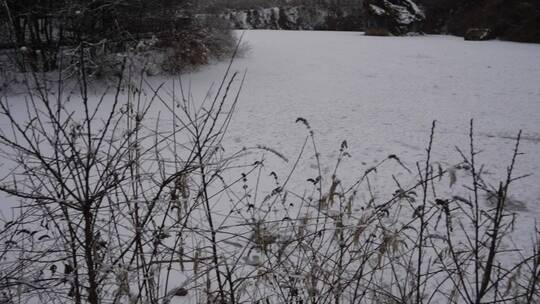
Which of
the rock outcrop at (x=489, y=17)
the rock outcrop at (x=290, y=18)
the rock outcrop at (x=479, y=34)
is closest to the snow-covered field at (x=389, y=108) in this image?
the rock outcrop at (x=489, y=17)

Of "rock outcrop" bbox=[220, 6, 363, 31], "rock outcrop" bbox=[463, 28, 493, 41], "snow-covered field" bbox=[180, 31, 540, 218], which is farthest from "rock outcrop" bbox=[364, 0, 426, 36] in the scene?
"rock outcrop" bbox=[220, 6, 363, 31]

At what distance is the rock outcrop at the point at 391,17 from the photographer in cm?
1664

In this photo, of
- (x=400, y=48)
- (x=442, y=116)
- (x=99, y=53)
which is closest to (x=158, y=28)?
(x=99, y=53)

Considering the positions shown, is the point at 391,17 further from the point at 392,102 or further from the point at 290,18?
the point at 392,102

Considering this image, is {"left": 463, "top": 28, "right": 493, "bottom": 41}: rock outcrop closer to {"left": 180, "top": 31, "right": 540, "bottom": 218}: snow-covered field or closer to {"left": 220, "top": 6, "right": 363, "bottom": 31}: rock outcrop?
{"left": 180, "top": 31, "right": 540, "bottom": 218}: snow-covered field

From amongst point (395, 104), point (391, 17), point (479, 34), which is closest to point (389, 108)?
point (395, 104)

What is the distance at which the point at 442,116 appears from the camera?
6.12 metres

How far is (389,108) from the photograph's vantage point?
21.7ft

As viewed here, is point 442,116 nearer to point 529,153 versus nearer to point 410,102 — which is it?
point 410,102

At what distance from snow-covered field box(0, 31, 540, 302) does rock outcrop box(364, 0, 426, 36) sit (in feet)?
16.2

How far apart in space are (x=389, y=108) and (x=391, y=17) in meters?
12.0

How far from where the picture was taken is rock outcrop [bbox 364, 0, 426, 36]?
16.6m

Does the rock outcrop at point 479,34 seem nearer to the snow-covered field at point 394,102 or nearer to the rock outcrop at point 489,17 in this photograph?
the rock outcrop at point 489,17

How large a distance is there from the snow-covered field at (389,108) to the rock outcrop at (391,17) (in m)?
4.95
